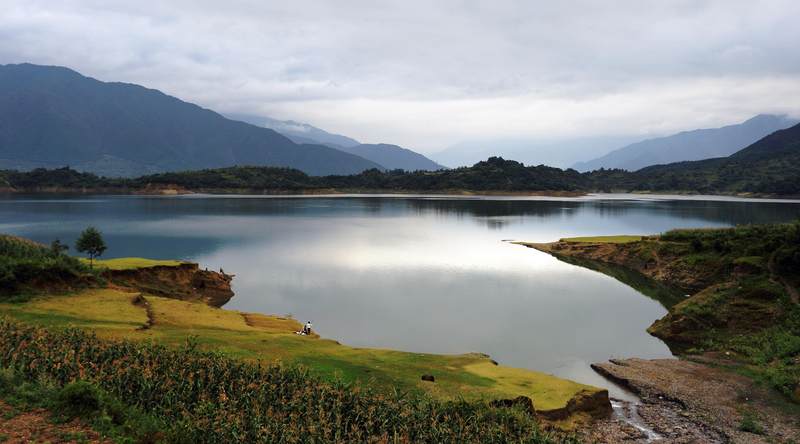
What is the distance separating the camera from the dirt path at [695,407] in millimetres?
22844

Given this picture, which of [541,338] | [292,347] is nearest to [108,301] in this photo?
[292,347]

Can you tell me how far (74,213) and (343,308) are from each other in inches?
4642

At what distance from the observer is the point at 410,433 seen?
18047mm

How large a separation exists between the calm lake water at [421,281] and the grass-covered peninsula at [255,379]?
6.96 m

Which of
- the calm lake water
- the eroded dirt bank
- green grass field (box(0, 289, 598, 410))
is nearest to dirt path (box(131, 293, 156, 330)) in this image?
green grass field (box(0, 289, 598, 410))

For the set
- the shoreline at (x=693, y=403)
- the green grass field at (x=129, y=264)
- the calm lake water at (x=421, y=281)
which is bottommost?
the shoreline at (x=693, y=403)

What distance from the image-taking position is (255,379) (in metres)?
20.8

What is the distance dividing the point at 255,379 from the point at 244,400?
1.98 metres

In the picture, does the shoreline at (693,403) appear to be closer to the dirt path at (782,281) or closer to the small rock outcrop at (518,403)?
the small rock outcrop at (518,403)

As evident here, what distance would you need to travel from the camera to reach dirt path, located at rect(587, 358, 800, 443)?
22.8 m

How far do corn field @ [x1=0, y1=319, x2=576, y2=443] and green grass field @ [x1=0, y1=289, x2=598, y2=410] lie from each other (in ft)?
8.52

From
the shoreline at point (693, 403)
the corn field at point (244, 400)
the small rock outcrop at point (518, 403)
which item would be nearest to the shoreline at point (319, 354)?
the small rock outcrop at point (518, 403)

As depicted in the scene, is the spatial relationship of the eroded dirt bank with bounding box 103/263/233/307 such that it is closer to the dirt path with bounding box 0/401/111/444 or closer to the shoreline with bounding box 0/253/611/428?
the shoreline with bounding box 0/253/611/428

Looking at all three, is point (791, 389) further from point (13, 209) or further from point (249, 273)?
point (13, 209)
